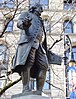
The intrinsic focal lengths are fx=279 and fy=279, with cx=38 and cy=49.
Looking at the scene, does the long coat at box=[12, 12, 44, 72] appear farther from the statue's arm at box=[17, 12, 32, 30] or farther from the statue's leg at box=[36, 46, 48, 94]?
the statue's leg at box=[36, 46, 48, 94]

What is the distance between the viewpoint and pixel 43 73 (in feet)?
20.8

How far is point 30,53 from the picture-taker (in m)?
6.21

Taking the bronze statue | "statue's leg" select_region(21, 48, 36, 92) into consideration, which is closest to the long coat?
the bronze statue

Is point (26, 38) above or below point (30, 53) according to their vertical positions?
above

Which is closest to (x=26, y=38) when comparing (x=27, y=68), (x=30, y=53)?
(x=30, y=53)

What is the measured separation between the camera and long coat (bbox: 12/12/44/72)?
6.14 metres

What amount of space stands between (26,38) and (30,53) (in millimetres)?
376

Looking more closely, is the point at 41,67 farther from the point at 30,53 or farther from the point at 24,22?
the point at 24,22

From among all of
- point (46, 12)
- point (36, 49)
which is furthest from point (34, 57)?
point (46, 12)

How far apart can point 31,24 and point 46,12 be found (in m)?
21.5

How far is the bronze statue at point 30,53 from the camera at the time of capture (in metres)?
6.14

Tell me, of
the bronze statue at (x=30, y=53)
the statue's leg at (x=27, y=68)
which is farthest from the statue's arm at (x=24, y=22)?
the statue's leg at (x=27, y=68)

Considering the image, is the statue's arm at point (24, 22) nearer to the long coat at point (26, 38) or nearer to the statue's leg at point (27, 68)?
the long coat at point (26, 38)

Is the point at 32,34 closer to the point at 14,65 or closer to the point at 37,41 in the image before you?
the point at 37,41
